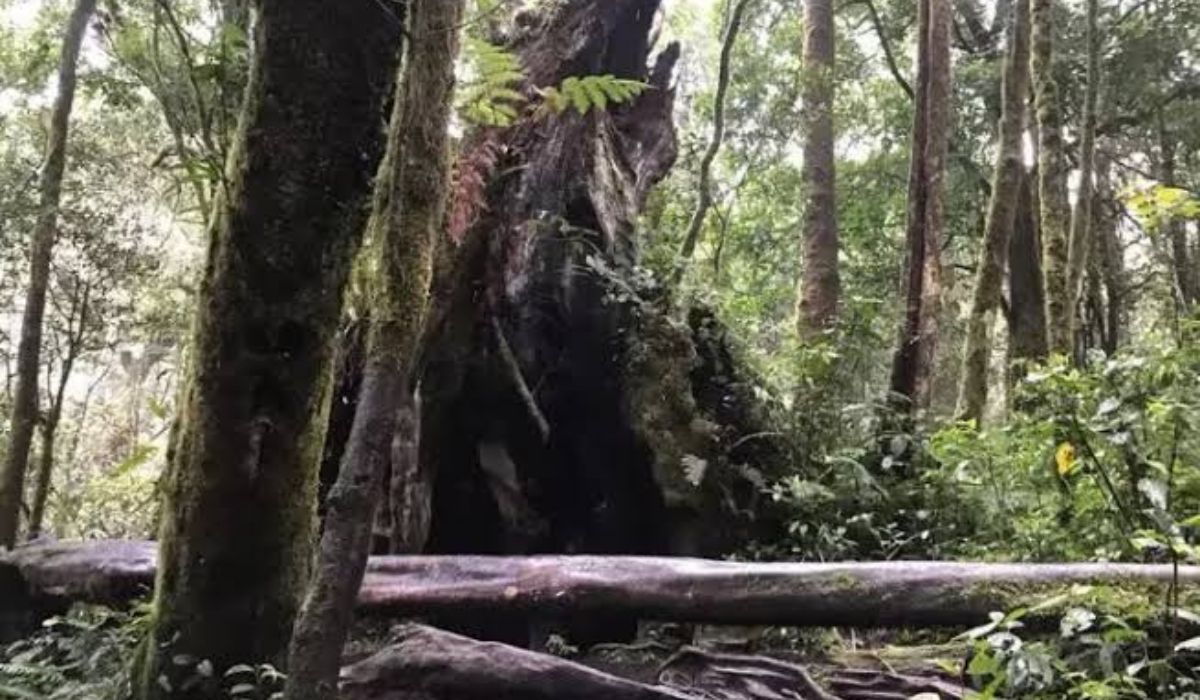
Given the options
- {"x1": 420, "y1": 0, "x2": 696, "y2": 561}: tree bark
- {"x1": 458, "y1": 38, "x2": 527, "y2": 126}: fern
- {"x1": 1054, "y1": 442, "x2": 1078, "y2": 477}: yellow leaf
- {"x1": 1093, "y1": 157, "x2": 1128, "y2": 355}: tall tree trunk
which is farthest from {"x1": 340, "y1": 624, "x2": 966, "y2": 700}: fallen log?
{"x1": 1093, "y1": 157, "x2": 1128, "y2": 355}: tall tree trunk

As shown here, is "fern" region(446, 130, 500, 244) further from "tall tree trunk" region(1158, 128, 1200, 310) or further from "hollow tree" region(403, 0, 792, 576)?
"tall tree trunk" region(1158, 128, 1200, 310)

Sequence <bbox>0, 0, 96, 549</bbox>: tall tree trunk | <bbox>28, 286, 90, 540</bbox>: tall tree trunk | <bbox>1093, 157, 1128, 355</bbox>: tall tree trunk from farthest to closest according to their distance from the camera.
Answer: <bbox>1093, 157, 1128, 355</bbox>: tall tree trunk → <bbox>28, 286, 90, 540</bbox>: tall tree trunk → <bbox>0, 0, 96, 549</bbox>: tall tree trunk

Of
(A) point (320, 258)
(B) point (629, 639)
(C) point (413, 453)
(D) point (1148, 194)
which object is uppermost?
(D) point (1148, 194)

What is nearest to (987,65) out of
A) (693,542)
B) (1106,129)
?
(1106,129)

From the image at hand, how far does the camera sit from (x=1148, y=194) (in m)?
4.38

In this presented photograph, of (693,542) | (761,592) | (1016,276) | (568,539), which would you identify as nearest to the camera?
(761,592)

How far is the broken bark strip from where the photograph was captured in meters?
5.00

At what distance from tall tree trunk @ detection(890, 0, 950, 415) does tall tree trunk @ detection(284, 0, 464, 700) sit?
631cm

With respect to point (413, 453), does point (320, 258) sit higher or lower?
higher

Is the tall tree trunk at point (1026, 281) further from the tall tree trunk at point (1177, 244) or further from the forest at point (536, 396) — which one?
the tall tree trunk at point (1177, 244)

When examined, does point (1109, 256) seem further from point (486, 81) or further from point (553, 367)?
point (486, 81)

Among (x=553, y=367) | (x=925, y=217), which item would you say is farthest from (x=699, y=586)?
(x=925, y=217)

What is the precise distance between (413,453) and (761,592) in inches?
120

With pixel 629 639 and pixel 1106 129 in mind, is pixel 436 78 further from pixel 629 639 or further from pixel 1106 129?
pixel 1106 129
